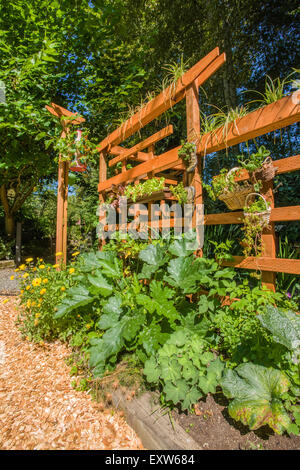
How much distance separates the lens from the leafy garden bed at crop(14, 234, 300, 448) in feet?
3.81

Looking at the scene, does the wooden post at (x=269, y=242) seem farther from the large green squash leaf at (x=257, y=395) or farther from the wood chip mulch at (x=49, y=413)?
the wood chip mulch at (x=49, y=413)

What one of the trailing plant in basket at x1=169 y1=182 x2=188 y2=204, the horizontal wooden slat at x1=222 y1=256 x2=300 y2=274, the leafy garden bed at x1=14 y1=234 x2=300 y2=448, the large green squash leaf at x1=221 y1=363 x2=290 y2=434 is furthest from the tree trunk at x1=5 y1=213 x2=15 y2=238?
the large green squash leaf at x1=221 y1=363 x2=290 y2=434

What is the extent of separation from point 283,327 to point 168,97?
2.11 meters

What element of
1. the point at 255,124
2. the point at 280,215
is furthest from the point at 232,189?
the point at 255,124

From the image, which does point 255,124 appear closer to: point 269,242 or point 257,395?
point 269,242

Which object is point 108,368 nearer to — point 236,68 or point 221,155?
point 221,155

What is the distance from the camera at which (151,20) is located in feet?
17.8

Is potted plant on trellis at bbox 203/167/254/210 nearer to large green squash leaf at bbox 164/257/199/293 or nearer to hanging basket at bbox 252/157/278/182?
hanging basket at bbox 252/157/278/182

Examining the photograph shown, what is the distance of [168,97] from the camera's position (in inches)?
88.2

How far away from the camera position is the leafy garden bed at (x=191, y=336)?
1.16m

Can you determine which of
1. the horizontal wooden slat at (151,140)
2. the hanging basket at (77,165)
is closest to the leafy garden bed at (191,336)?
the horizontal wooden slat at (151,140)

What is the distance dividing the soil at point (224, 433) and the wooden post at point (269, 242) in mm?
870

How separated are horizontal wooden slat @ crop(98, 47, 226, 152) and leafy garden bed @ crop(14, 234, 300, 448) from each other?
1.36 meters
